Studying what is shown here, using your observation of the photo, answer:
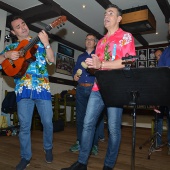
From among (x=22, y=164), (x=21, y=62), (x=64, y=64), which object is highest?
(x=64, y=64)

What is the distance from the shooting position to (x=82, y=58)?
11.2 feet

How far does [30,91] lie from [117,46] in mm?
1155

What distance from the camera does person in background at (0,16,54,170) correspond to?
7.53 feet

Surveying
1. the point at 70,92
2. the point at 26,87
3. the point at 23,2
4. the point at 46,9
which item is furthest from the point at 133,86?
the point at 70,92

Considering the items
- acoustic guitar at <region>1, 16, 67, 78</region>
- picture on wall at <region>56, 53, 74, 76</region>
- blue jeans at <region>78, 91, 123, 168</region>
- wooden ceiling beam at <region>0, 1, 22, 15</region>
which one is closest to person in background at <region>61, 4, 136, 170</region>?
blue jeans at <region>78, 91, 123, 168</region>

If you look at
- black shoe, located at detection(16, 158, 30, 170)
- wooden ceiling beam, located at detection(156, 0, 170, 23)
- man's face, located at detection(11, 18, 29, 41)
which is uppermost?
wooden ceiling beam, located at detection(156, 0, 170, 23)

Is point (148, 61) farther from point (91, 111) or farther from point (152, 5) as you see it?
point (91, 111)

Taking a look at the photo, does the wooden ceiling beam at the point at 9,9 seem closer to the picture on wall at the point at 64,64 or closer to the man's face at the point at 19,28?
the picture on wall at the point at 64,64

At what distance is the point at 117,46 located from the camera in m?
1.99

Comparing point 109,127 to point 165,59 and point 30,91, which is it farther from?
point 165,59

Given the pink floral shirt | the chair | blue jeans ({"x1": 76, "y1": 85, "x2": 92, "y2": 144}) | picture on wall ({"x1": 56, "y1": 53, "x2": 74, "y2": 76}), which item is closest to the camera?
the pink floral shirt

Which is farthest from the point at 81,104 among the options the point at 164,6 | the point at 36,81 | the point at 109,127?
the point at 164,6

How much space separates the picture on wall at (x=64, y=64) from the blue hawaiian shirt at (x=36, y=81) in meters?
5.67

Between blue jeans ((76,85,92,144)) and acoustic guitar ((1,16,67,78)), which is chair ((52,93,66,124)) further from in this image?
acoustic guitar ((1,16,67,78))
